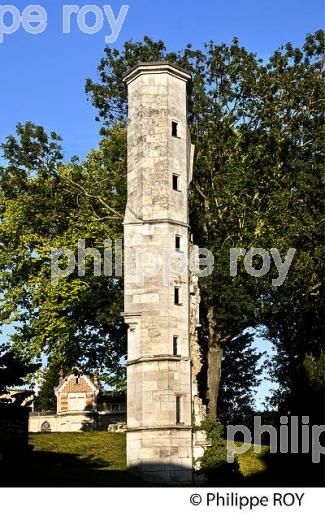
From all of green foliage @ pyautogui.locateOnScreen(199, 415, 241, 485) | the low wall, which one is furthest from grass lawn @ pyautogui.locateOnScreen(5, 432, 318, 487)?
the low wall

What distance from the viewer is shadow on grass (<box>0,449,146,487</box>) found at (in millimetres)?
23781

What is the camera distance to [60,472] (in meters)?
28.4

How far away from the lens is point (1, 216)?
4378cm

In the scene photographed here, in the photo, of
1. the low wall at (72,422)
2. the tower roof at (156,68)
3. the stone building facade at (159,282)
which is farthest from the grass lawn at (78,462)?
the low wall at (72,422)

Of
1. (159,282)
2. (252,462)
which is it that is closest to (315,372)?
(252,462)

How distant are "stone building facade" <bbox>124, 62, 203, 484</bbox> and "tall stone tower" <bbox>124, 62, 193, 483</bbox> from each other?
4 centimetres

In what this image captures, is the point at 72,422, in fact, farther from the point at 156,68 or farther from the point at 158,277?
the point at 156,68

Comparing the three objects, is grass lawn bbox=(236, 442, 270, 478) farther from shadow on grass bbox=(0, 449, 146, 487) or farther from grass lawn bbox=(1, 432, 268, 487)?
shadow on grass bbox=(0, 449, 146, 487)

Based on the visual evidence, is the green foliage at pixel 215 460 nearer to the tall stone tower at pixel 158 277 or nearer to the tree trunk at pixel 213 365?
the tall stone tower at pixel 158 277

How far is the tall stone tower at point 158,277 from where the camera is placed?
96.7ft

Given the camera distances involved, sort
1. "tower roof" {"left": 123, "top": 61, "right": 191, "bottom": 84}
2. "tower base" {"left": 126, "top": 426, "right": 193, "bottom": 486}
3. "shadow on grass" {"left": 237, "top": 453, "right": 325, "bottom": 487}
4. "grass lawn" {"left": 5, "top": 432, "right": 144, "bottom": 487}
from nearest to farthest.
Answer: "grass lawn" {"left": 5, "top": 432, "right": 144, "bottom": 487}, "tower base" {"left": 126, "top": 426, "right": 193, "bottom": 486}, "shadow on grass" {"left": 237, "top": 453, "right": 325, "bottom": 487}, "tower roof" {"left": 123, "top": 61, "right": 191, "bottom": 84}

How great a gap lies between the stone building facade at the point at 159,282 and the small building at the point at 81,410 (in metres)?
32.3

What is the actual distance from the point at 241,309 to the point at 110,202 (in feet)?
30.4
